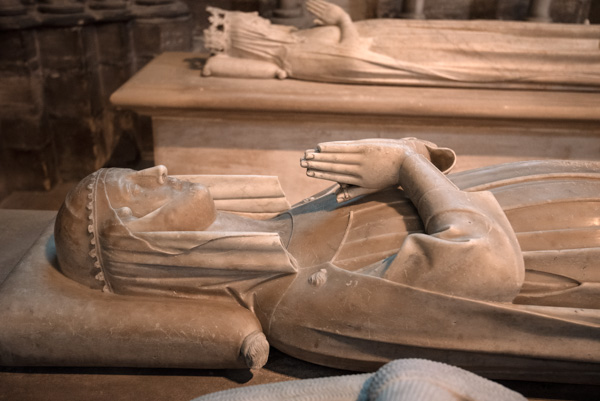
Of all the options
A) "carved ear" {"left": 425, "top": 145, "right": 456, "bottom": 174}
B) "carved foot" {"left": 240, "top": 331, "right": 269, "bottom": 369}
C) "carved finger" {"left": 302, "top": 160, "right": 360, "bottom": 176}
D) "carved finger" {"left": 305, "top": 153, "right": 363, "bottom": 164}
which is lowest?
"carved foot" {"left": 240, "top": 331, "right": 269, "bottom": 369}

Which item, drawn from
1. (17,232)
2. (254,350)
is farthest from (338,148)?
(17,232)

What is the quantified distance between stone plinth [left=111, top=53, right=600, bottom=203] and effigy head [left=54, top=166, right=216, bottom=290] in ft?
5.59

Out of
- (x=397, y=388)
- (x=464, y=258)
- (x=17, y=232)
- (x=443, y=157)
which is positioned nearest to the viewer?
(x=397, y=388)

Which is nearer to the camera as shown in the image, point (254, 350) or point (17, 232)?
point (254, 350)

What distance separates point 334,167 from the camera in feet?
6.53

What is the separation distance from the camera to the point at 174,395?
1.83 meters

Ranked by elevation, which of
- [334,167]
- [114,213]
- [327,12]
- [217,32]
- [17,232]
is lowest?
[17,232]

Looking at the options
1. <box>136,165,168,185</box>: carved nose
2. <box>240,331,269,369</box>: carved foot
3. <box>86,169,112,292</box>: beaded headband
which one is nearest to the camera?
<box>240,331,269,369</box>: carved foot

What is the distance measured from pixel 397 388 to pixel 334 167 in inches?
37.6

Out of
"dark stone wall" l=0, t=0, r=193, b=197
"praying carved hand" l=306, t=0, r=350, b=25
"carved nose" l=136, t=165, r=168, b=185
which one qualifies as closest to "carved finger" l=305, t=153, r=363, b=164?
"carved nose" l=136, t=165, r=168, b=185

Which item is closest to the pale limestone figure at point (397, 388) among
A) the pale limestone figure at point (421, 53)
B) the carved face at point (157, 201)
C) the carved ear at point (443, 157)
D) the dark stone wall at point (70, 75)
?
the carved face at point (157, 201)

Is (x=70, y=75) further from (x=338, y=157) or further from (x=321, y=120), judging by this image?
(x=338, y=157)

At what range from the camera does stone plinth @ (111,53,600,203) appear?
3.57 meters

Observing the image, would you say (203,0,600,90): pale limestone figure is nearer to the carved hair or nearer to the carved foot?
the carved hair
